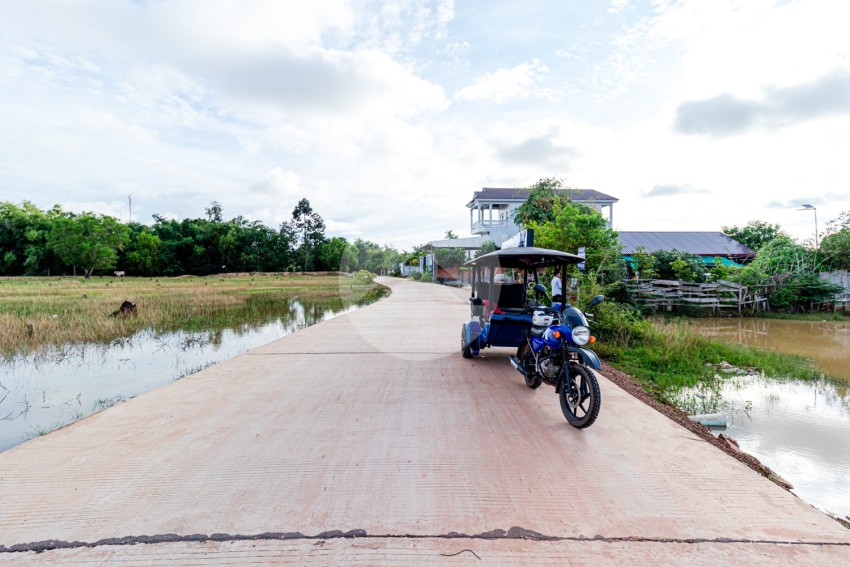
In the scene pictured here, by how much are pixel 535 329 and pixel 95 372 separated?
7.33 metres

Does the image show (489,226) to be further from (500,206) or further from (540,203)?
(540,203)

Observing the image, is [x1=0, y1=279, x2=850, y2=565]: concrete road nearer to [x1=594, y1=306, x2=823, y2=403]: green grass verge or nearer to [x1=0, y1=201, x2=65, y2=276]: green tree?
[x1=594, y1=306, x2=823, y2=403]: green grass verge

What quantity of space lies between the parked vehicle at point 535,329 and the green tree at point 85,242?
178 ft

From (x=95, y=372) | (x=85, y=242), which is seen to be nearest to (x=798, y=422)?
(x=95, y=372)

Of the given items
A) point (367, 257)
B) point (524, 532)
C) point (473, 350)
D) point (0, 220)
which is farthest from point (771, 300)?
point (0, 220)

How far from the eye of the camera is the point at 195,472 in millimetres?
3234

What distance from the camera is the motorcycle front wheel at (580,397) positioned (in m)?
4.00

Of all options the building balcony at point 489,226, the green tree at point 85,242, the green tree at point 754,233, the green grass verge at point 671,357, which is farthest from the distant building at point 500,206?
the green tree at point 85,242

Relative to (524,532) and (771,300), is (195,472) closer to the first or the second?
(524,532)

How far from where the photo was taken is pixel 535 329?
5285 mm

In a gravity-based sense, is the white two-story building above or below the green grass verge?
above

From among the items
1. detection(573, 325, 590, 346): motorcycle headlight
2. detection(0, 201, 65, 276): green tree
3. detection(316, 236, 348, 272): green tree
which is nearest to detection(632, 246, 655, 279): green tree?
detection(573, 325, 590, 346): motorcycle headlight

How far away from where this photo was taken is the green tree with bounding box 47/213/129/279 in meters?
48.5

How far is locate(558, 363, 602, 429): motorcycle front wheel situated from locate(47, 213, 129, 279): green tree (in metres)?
56.7
